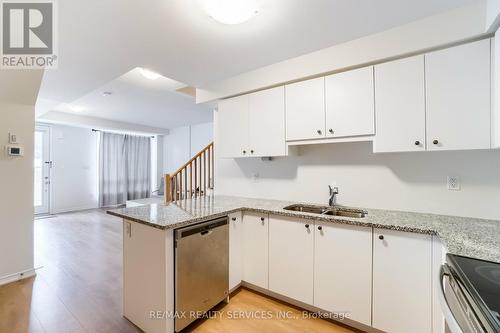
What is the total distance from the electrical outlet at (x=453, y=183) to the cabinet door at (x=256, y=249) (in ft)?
5.14

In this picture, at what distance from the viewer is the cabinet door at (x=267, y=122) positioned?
94.9 inches

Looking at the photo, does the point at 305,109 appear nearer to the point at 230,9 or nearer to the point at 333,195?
the point at 333,195

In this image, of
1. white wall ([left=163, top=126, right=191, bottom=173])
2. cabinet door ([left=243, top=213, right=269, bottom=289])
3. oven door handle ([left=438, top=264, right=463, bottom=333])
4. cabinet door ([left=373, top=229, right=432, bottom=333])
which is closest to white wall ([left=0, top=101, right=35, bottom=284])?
cabinet door ([left=243, top=213, right=269, bottom=289])

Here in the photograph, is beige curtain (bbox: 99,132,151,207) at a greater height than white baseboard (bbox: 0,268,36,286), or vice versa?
beige curtain (bbox: 99,132,151,207)

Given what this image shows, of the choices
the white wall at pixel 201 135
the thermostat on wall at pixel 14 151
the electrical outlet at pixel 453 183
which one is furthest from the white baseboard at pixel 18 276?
the white wall at pixel 201 135

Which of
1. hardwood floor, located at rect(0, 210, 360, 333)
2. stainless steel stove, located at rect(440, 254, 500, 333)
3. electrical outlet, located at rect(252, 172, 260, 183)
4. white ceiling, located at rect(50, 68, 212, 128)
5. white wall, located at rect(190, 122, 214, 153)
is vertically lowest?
hardwood floor, located at rect(0, 210, 360, 333)

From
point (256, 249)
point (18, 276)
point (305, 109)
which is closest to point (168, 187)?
point (18, 276)

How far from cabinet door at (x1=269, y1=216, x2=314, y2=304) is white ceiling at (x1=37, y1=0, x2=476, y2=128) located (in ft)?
5.22

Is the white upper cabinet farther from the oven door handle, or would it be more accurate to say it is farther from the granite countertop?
the oven door handle

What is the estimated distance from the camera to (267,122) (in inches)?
98.5

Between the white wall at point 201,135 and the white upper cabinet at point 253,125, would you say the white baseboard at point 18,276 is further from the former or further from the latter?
the white wall at point 201,135

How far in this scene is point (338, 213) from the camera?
222 centimetres

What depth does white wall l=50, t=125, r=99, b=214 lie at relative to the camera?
6.00 meters

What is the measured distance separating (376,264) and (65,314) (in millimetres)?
2643
